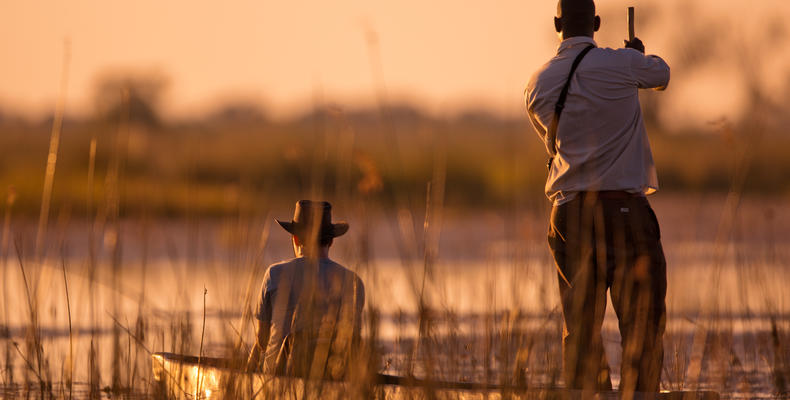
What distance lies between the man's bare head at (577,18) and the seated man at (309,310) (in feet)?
4.02

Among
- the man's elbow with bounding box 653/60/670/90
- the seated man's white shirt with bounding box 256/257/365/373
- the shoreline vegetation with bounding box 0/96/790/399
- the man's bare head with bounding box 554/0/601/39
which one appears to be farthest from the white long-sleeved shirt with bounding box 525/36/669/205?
the seated man's white shirt with bounding box 256/257/365/373

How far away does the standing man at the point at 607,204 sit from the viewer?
14.4 ft

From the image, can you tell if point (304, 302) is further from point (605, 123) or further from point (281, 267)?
point (605, 123)

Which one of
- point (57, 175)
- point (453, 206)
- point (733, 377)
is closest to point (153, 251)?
point (453, 206)

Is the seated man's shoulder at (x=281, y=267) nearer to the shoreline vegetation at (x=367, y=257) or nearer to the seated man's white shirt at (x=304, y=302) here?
the seated man's white shirt at (x=304, y=302)

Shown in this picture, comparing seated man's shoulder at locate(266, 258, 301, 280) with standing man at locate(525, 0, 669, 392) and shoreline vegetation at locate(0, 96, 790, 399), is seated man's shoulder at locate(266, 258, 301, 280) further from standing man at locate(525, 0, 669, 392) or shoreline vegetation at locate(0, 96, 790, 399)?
standing man at locate(525, 0, 669, 392)

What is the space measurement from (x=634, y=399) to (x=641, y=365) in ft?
1.08

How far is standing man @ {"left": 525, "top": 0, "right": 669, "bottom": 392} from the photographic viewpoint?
4.39 metres

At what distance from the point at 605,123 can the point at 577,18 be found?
48cm

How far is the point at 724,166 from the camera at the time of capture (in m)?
21.5

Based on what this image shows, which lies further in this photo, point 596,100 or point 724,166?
point 724,166

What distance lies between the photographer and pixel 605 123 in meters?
4.44

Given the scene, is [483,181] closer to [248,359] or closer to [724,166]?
[724,166]

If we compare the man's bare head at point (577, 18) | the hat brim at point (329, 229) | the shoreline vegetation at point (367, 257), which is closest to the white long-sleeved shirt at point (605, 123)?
the man's bare head at point (577, 18)
